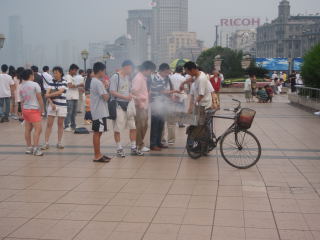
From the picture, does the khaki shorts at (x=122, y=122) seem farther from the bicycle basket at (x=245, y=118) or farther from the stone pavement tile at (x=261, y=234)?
the stone pavement tile at (x=261, y=234)

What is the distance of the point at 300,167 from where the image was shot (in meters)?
7.25

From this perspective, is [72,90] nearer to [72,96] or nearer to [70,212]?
[72,96]

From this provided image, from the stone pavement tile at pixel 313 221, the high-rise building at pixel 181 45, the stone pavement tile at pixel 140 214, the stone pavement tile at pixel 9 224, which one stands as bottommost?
the stone pavement tile at pixel 9 224

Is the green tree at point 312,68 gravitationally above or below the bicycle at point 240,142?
above

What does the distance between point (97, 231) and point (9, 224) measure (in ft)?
3.30

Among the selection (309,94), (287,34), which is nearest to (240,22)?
(287,34)

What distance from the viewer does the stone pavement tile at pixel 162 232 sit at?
432 cm

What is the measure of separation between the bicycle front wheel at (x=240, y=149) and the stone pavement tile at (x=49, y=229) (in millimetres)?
3264

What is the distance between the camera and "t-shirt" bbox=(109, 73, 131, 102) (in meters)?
8.15

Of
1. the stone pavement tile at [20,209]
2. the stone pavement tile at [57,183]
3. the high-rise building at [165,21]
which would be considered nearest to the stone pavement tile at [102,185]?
the stone pavement tile at [57,183]

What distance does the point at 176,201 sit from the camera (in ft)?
17.9

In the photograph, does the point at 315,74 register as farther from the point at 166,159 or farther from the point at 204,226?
the point at 204,226

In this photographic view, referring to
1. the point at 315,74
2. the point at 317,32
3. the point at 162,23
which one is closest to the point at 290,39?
the point at 317,32

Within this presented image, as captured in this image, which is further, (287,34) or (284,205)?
(287,34)
